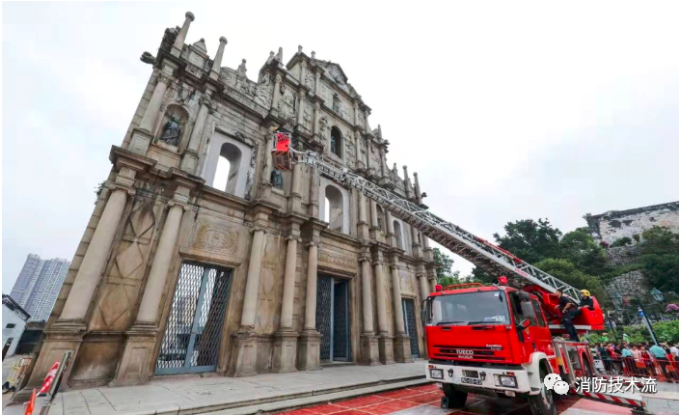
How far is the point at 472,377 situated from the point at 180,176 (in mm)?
9336

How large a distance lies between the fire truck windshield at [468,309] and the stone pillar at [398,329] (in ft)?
25.8

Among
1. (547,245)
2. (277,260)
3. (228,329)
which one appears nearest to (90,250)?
(228,329)

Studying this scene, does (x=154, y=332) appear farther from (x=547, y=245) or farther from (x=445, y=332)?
(x=547, y=245)

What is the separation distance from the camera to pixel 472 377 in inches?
200

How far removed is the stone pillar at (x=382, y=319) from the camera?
488 inches

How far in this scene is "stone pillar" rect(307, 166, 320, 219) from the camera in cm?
1248

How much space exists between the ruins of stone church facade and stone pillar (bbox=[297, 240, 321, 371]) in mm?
59

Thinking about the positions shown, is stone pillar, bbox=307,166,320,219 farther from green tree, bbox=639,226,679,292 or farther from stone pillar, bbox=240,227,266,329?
green tree, bbox=639,226,679,292

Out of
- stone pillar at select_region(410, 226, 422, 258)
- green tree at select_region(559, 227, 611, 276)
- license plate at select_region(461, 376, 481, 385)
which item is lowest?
license plate at select_region(461, 376, 481, 385)

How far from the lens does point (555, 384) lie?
17.8 feet

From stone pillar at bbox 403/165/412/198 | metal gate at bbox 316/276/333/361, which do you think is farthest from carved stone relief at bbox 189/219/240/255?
stone pillar at bbox 403/165/412/198

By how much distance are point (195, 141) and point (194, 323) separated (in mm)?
6188

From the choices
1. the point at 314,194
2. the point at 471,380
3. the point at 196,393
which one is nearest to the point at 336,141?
the point at 314,194

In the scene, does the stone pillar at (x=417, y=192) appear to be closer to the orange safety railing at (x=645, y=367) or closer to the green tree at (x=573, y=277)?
the orange safety railing at (x=645, y=367)
